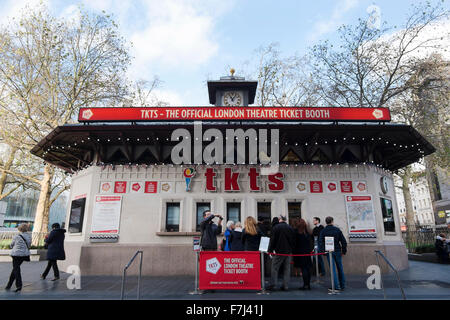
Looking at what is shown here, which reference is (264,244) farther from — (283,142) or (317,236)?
(283,142)

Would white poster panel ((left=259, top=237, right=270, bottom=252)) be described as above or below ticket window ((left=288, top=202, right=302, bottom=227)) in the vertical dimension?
below

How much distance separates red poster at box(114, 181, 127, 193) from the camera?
38.6 feet

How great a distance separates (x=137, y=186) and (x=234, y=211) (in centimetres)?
443

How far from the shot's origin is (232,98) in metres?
15.1

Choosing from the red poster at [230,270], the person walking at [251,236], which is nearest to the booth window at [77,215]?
the red poster at [230,270]

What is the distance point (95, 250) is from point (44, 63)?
17.4 m

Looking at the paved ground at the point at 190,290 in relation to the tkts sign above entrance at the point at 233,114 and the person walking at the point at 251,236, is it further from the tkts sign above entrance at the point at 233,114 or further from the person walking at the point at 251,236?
the tkts sign above entrance at the point at 233,114

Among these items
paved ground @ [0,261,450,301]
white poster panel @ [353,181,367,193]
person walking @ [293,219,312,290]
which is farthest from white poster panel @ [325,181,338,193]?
person walking @ [293,219,312,290]

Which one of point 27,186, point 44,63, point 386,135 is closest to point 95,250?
point 386,135

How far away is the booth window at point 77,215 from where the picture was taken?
11727mm

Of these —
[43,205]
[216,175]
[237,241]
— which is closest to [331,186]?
[216,175]

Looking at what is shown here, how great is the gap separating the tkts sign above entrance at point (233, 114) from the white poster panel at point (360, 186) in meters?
2.84

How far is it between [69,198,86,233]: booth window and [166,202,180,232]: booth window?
3728 mm

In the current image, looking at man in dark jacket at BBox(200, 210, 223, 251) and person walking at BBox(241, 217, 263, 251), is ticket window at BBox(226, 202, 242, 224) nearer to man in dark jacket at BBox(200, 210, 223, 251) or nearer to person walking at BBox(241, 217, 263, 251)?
man in dark jacket at BBox(200, 210, 223, 251)
